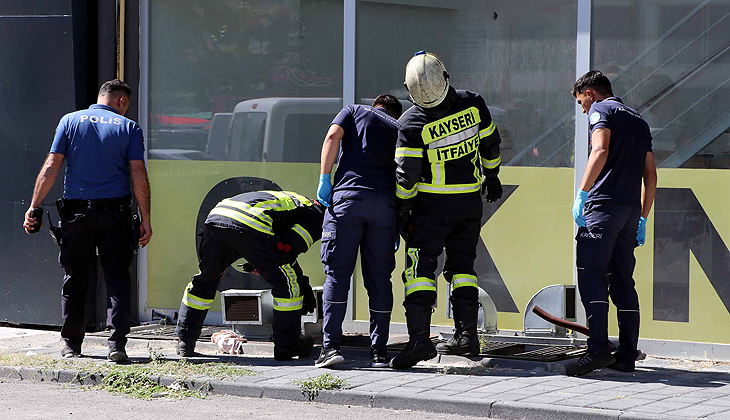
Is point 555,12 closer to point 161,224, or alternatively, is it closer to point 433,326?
point 433,326

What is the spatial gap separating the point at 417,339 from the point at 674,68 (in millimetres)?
2868

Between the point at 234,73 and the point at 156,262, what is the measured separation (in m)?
1.89

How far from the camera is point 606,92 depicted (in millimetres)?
6957

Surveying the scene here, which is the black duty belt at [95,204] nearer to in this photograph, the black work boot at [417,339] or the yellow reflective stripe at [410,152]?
the yellow reflective stripe at [410,152]

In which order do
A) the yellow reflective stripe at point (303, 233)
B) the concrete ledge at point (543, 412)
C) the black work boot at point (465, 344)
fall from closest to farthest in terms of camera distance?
the concrete ledge at point (543, 412), the black work boot at point (465, 344), the yellow reflective stripe at point (303, 233)

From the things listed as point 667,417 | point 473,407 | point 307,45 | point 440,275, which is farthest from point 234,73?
point 667,417

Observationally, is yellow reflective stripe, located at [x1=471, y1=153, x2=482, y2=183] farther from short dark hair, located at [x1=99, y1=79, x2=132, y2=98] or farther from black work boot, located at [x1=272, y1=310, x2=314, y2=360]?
short dark hair, located at [x1=99, y1=79, x2=132, y2=98]

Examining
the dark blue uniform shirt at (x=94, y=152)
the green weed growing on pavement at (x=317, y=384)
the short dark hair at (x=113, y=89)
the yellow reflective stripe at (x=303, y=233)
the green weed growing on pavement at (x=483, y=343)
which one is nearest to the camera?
the green weed growing on pavement at (x=317, y=384)

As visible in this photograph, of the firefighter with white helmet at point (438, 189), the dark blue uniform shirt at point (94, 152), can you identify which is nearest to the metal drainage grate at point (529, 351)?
the firefighter with white helmet at point (438, 189)

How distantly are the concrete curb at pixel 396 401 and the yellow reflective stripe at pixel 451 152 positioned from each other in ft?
5.57

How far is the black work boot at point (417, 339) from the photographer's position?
274 inches

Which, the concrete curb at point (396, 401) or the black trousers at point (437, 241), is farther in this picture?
the black trousers at point (437, 241)

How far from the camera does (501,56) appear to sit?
8.30 meters

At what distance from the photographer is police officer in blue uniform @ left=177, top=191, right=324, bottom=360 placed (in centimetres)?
722
